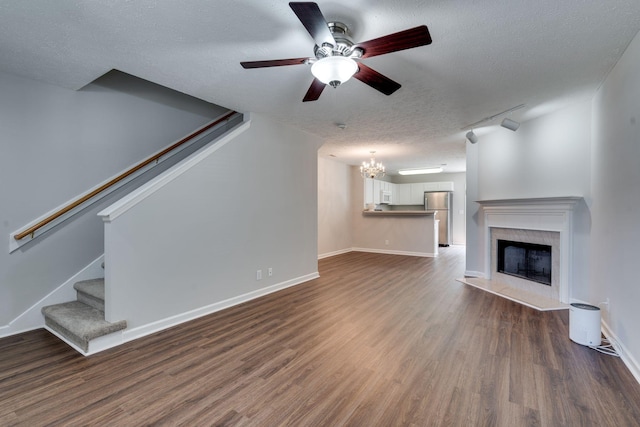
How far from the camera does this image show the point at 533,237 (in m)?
4.18

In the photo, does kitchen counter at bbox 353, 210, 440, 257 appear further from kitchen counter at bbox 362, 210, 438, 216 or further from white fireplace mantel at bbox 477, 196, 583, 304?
white fireplace mantel at bbox 477, 196, 583, 304

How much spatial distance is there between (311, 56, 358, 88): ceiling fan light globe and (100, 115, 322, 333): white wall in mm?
1966

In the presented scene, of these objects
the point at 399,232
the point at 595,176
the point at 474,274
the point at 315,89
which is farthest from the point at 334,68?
the point at 399,232

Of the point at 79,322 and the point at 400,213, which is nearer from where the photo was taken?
the point at 79,322

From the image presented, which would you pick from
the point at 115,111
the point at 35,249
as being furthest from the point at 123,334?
the point at 115,111

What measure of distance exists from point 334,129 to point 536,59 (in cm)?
269

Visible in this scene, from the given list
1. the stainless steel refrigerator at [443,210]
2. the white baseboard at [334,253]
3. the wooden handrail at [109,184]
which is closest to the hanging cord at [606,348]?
the wooden handrail at [109,184]

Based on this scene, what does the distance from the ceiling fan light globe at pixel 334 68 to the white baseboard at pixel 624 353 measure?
2.97 metres

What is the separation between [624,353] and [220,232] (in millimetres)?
3995

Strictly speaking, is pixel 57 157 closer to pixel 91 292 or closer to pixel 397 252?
pixel 91 292

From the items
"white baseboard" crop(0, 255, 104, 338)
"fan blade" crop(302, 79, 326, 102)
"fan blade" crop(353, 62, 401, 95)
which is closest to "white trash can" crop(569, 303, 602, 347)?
"fan blade" crop(353, 62, 401, 95)

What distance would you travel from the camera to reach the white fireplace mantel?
3.65m

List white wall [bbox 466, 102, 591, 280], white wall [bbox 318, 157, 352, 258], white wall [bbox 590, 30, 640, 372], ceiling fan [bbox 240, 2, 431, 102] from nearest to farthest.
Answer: ceiling fan [bbox 240, 2, 431, 102], white wall [bbox 590, 30, 640, 372], white wall [bbox 466, 102, 591, 280], white wall [bbox 318, 157, 352, 258]

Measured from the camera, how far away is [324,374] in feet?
7.02
